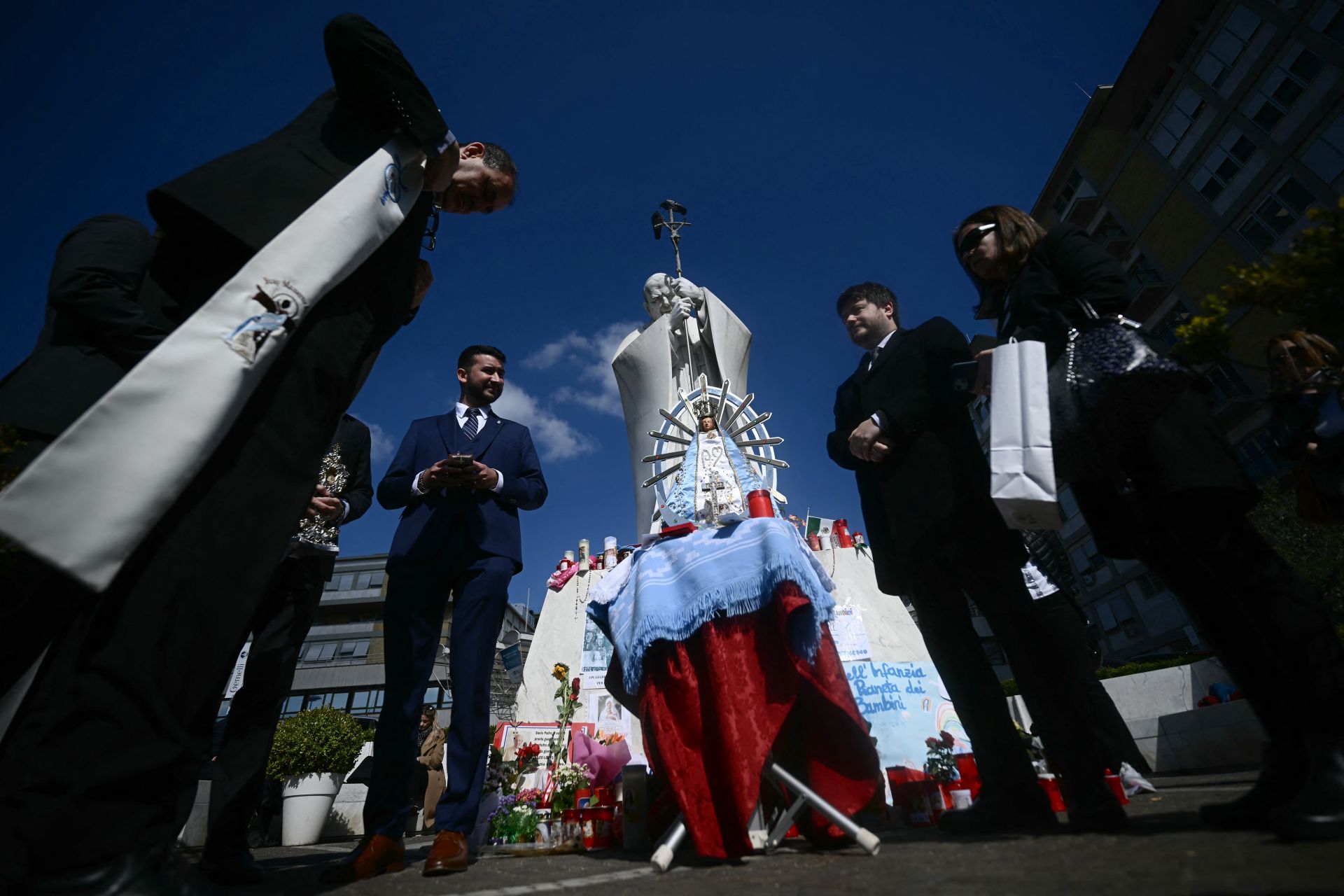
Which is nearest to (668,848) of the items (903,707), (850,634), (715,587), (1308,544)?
(715,587)

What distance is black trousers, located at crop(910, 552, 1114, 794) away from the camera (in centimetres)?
177

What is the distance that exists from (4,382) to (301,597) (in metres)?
1.46

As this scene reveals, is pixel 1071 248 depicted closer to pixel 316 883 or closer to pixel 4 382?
pixel 4 382

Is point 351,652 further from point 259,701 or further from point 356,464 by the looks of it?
point 259,701

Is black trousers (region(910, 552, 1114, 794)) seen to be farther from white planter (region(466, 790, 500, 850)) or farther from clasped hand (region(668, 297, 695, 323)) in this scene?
clasped hand (region(668, 297, 695, 323))

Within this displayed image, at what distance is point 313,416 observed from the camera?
4.63ft

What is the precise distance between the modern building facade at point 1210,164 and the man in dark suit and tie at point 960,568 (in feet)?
47.2

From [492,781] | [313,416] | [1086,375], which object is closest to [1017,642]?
[1086,375]

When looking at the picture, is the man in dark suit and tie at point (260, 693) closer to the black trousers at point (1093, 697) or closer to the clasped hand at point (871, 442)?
the clasped hand at point (871, 442)

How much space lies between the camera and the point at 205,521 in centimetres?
118

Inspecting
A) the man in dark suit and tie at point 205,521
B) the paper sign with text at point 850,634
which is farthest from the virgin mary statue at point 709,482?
the paper sign with text at point 850,634

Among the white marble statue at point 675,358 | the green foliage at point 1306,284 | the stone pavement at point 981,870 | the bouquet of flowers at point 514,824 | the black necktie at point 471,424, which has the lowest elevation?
the stone pavement at point 981,870

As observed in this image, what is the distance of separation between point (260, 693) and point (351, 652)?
38.9 m

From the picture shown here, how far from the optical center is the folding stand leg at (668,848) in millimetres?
1630
